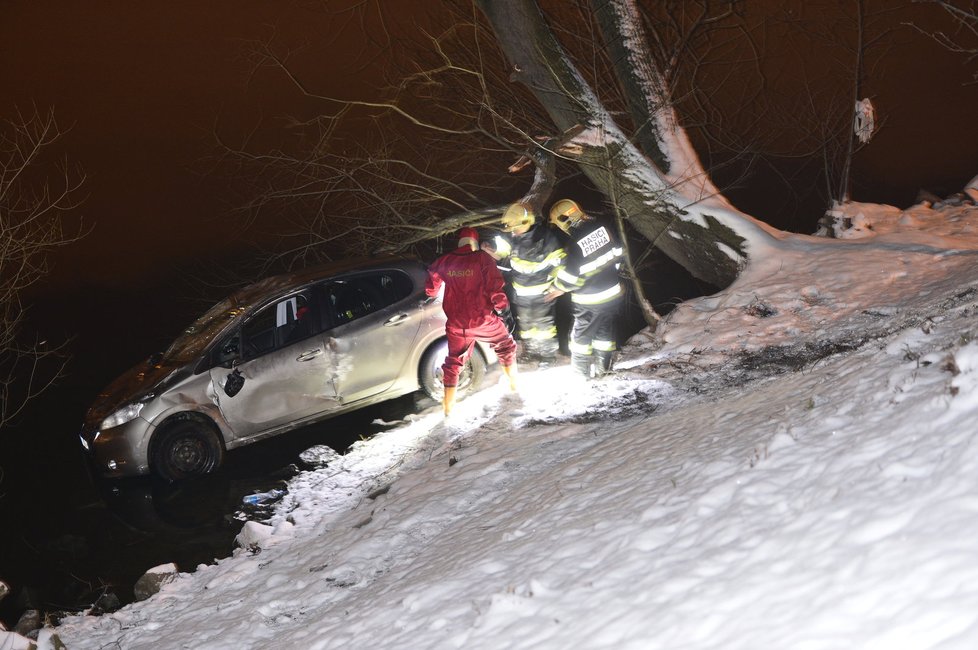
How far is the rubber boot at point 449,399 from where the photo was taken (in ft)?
25.4

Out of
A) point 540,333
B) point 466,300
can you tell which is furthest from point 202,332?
point 540,333

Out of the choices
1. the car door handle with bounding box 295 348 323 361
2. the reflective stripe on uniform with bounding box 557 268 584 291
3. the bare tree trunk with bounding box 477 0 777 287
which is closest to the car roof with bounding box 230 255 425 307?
the car door handle with bounding box 295 348 323 361

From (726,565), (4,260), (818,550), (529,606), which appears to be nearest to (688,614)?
(726,565)

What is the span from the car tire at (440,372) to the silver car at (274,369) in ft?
0.04

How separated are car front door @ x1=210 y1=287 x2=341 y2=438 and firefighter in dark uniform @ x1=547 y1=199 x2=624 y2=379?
7.83 feet

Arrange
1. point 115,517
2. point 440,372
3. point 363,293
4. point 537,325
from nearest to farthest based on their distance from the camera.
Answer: point 115,517 → point 363,293 → point 440,372 → point 537,325

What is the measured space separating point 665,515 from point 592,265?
4068mm

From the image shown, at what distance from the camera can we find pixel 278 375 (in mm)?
7637

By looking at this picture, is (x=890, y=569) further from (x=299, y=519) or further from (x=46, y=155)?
(x=46, y=155)

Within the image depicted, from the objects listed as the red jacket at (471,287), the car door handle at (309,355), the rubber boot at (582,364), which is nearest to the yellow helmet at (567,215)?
the red jacket at (471,287)

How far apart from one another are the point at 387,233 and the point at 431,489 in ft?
17.2

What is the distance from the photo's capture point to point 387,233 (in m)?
10.7

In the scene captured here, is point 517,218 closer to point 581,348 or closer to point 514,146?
A: point 581,348

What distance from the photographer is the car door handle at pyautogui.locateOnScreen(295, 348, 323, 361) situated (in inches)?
303
